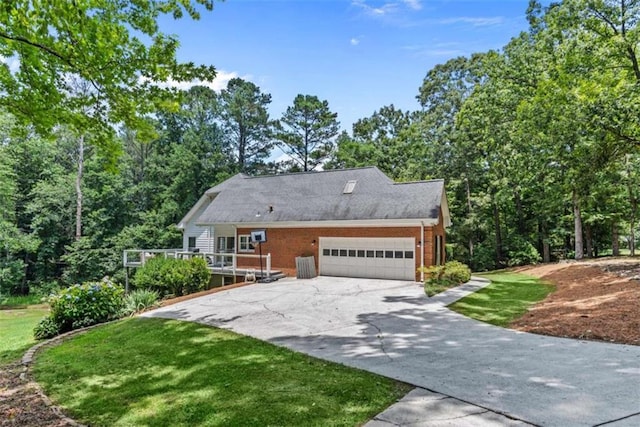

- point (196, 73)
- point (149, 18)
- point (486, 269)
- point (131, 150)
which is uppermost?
point (131, 150)

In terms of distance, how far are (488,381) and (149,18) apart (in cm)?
879

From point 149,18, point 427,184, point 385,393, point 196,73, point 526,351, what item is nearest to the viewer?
point 385,393

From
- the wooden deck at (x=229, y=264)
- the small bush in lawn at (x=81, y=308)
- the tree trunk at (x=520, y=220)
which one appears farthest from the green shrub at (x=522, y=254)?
the small bush in lawn at (x=81, y=308)

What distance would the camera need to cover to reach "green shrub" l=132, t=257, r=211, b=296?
1509 cm

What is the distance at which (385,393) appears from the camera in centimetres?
451

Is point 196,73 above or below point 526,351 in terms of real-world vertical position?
above

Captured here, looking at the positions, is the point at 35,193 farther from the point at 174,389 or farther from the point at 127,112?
the point at 174,389

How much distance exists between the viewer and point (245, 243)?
21500mm

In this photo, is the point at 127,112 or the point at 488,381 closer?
the point at 488,381

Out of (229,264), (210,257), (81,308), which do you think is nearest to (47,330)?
(81,308)

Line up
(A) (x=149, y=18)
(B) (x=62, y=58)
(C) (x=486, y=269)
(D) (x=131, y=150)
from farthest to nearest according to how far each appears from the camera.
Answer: (D) (x=131, y=150), (C) (x=486, y=269), (A) (x=149, y=18), (B) (x=62, y=58)

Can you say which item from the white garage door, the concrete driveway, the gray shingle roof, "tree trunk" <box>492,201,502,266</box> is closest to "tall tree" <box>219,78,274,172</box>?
the gray shingle roof

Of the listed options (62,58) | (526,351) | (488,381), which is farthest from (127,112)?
(526,351)

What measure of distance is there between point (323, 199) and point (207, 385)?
1551 cm
